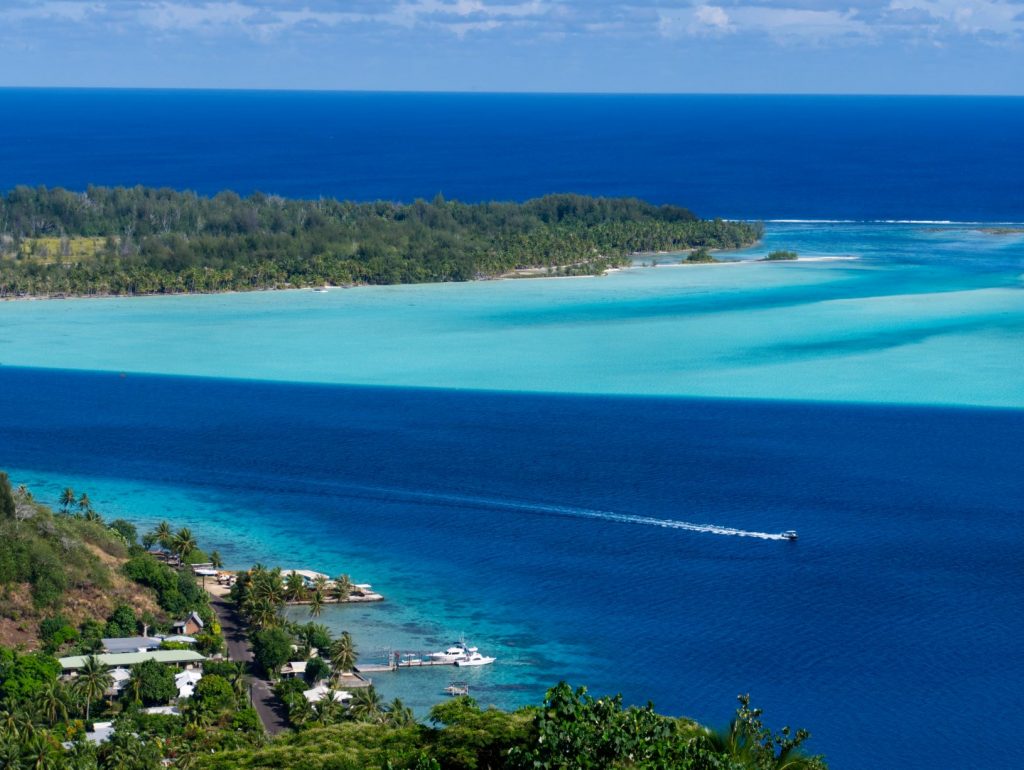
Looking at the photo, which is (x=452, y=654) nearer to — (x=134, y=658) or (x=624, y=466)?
(x=134, y=658)

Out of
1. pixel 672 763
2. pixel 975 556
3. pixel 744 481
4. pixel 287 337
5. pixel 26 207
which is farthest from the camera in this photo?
pixel 26 207

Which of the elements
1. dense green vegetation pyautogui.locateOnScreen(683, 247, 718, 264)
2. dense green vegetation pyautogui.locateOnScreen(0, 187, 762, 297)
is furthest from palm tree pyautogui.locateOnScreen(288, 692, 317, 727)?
dense green vegetation pyautogui.locateOnScreen(683, 247, 718, 264)

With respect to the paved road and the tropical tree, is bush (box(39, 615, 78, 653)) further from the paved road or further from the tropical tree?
the tropical tree

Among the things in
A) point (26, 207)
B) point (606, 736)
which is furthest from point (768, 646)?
point (26, 207)

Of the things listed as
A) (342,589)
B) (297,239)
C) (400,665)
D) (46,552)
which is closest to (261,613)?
(342,589)

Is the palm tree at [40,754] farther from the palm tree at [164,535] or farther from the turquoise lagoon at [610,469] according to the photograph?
the palm tree at [164,535]

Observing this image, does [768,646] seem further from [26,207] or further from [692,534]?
[26,207]
